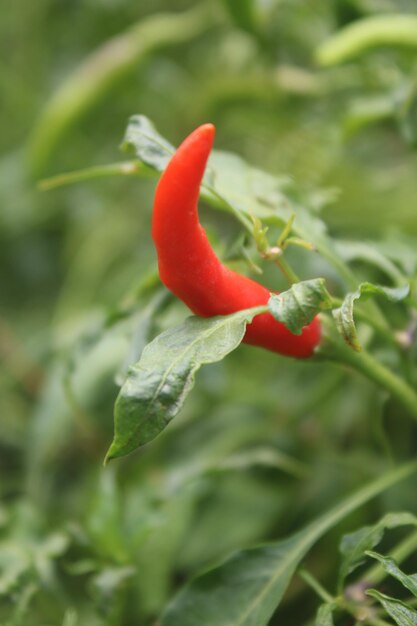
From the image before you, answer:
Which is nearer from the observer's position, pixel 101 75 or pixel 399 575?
pixel 399 575

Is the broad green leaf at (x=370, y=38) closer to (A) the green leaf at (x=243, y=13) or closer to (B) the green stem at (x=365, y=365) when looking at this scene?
(A) the green leaf at (x=243, y=13)

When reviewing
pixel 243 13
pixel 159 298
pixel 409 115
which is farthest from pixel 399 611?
pixel 243 13

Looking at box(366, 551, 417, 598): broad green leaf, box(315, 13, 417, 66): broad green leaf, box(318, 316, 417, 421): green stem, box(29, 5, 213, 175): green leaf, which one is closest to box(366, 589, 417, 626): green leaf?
box(366, 551, 417, 598): broad green leaf

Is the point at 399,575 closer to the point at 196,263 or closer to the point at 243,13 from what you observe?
the point at 196,263

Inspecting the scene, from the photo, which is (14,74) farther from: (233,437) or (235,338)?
(235,338)

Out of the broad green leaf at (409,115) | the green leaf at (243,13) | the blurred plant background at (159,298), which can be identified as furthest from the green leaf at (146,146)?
the green leaf at (243,13)

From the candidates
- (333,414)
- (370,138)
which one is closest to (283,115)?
(370,138)
